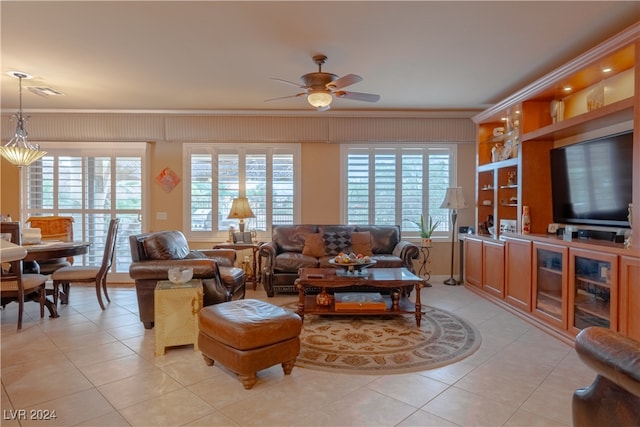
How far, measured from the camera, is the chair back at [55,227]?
480 centimetres

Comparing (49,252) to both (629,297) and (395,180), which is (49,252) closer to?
(395,180)

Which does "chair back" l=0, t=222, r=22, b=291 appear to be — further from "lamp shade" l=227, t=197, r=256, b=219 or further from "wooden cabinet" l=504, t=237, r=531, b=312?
"wooden cabinet" l=504, t=237, r=531, b=312

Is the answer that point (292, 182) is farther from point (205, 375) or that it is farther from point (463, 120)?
point (205, 375)

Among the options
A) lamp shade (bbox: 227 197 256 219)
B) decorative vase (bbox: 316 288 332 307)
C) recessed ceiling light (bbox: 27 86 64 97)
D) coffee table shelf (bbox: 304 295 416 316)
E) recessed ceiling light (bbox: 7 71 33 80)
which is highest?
recessed ceiling light (bbox: 7 71 33 80)

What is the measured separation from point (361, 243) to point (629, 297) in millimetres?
3068

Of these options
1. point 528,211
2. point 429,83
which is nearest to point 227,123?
point 429,83

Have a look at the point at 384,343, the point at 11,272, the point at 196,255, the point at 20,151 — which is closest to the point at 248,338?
the point at 384,343

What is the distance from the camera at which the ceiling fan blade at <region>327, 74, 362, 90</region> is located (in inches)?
117

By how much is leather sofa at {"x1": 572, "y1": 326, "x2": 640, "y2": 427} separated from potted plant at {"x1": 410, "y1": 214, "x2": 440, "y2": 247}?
3.93 metres

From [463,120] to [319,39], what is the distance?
133 inches

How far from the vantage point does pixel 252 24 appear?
9.56ft

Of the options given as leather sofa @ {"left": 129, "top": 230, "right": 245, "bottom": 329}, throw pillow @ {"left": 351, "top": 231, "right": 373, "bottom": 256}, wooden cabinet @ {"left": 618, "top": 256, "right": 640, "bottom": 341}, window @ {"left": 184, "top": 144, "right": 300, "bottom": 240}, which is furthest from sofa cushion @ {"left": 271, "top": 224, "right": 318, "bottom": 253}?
wooden cabinet @ {"left": 618, "top": 256, "right": 640, "bottom": 341}

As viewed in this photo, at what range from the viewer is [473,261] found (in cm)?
509

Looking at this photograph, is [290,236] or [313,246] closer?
[313,246]
